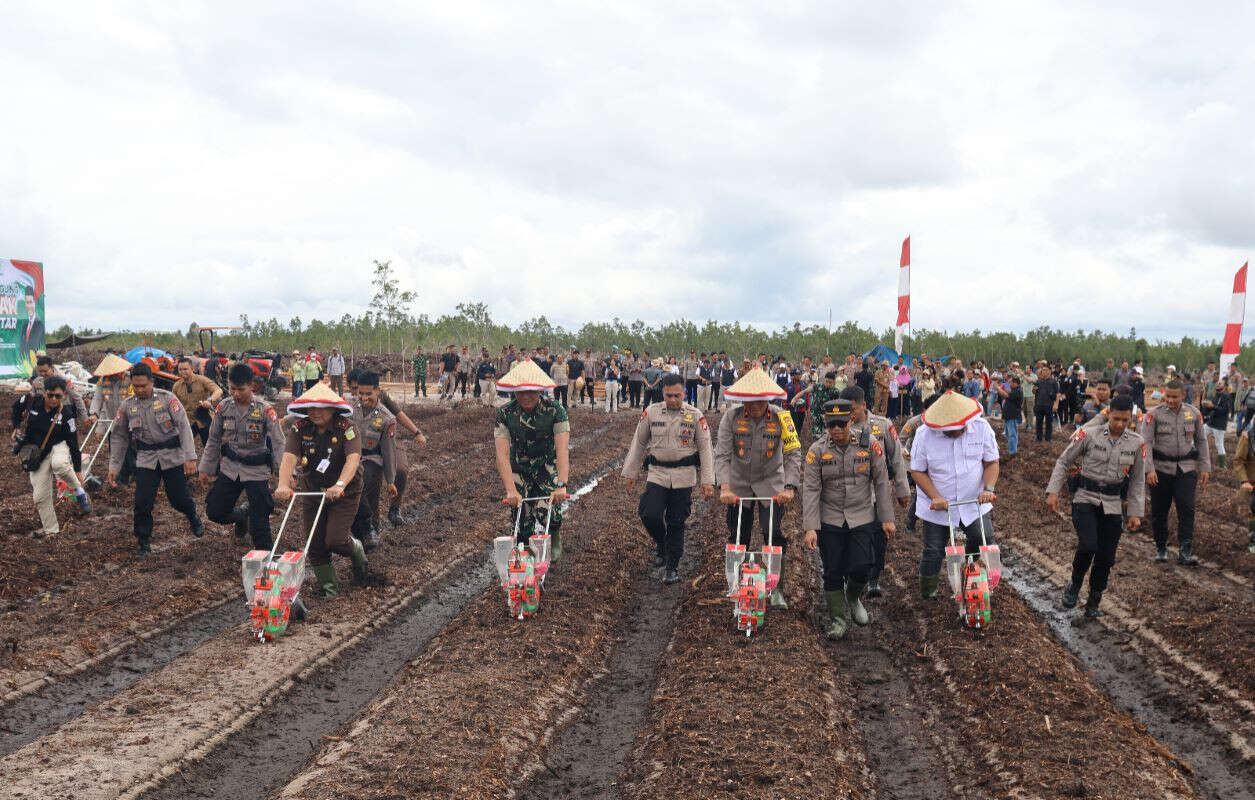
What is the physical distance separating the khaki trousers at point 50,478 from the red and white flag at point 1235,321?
24422 millimetres

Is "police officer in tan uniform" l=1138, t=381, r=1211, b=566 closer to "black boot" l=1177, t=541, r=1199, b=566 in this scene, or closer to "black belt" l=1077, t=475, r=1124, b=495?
"black boot" l=1177, t=541, r=1199, b=566

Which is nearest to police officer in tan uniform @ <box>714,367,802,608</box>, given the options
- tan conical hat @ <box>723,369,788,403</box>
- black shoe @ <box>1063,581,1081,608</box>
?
tan conical hat @ <box>723,369,788,403</box>

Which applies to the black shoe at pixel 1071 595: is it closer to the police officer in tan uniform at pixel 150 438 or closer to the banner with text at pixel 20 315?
the police officer in tan uniform at pixel 150 438

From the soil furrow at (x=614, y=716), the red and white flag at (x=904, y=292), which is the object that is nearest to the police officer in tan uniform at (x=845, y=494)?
the soil furrow at (x=614, y=716)

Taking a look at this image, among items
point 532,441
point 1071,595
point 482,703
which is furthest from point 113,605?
point 1071,595

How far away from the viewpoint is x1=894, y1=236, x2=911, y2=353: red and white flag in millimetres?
24453

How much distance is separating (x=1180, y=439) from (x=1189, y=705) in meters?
4.28

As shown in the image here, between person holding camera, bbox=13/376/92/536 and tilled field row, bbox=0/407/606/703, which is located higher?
person holding camera, bbox=13/376/92/536

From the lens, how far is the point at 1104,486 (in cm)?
798

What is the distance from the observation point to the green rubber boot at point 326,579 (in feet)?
28.3

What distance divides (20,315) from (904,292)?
87.5 ft

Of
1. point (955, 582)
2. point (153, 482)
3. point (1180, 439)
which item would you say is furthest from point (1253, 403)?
point (153, 482)

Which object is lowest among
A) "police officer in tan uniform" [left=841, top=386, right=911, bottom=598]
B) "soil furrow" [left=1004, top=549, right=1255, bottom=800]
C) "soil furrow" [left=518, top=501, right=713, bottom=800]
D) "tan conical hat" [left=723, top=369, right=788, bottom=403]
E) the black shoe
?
"soil furrow" [left=518, top=501, right=713, bottom=800]

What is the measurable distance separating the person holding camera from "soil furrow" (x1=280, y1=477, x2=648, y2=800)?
208 inches
